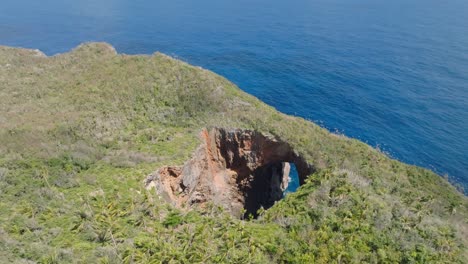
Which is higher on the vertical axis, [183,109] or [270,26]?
[270,26]

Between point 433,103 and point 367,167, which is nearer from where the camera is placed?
point 367,167

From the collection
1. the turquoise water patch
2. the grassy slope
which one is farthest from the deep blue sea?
the grassy slope

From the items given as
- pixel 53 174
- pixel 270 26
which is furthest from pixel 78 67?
pixel 270 26

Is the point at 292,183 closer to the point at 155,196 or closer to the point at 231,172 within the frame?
the point at 231,172

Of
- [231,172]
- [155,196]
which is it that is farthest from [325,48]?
[155,196]

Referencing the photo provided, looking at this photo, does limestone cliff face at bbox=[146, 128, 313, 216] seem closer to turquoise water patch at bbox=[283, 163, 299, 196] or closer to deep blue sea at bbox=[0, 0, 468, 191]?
turquoise water patch at bbox=[283, 163, 299, 196]

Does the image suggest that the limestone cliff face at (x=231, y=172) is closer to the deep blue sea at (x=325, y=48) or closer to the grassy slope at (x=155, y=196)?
the grassy slope at (x=155, y=196)

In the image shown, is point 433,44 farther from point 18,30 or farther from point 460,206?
point 18,30
